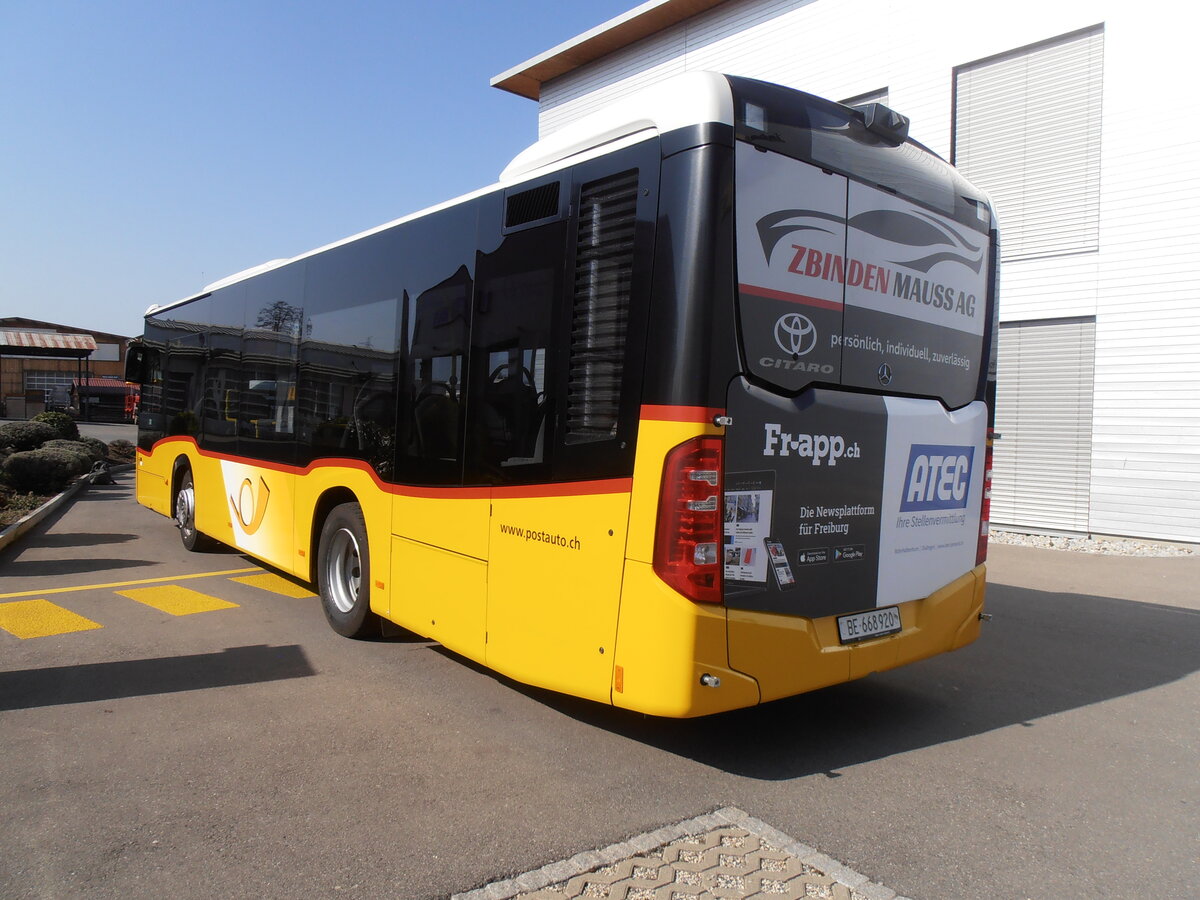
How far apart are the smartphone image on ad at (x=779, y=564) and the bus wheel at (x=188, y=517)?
819 centimetres

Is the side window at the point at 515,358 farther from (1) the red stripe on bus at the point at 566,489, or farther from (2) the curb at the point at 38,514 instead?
(2) the curb at the point at 38,514

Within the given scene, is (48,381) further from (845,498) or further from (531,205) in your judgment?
(845,498)

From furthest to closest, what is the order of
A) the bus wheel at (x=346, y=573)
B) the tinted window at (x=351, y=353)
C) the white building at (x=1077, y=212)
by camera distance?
the white building at (x=1077, y=212)
the bus wheel at (x=346, y=573)
the tinted window at (x=351, y=353)

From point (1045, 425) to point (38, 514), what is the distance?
1585 centimetres

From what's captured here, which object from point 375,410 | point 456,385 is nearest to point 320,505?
point 375,410

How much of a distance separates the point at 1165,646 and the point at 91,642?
855 centimetres

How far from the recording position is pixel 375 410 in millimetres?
6191

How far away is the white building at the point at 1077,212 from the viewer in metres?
12.4

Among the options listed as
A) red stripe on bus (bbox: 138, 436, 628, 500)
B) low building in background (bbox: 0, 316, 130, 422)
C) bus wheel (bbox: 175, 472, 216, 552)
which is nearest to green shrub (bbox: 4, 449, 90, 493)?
bus wheel (bbox: 175, 472, 216, 552)

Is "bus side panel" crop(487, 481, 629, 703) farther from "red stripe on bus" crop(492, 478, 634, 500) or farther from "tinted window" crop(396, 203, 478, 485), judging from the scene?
"tinted window" crop(396, 203, 478, 485)

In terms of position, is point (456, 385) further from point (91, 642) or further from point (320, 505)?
point (91, 642)

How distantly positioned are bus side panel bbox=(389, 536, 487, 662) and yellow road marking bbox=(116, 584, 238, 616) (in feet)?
8.46

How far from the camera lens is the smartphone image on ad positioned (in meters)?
4.09

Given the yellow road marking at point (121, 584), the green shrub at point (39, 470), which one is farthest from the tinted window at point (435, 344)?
the green shrub at point (39, 470)
